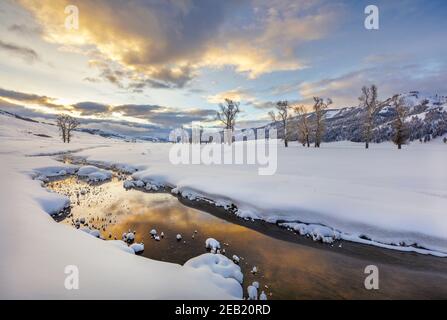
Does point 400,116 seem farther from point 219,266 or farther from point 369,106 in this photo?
point 219,266

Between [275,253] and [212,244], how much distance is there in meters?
2.52

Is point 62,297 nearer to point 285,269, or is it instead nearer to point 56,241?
point 56,241

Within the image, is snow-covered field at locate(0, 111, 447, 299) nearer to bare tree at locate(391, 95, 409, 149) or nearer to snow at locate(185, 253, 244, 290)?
snow at locate(185, 253, 244, 290)

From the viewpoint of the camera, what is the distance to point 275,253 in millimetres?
9477

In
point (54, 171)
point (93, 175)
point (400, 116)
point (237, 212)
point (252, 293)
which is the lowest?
point (252, 293)

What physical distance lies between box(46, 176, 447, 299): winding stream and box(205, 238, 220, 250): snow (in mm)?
214

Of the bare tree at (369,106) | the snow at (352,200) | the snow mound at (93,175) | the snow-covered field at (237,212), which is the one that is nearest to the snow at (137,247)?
the snow-covered field at (237,212)

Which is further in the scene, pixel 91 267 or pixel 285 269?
pixel 285 269

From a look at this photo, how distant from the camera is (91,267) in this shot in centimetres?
637

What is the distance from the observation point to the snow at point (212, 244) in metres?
9.80

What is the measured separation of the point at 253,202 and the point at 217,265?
6879 millimetres

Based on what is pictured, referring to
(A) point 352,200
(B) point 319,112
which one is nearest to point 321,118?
(B) point 319,112
